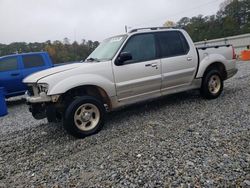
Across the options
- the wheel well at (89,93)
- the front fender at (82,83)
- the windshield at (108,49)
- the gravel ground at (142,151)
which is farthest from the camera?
the windshield at (108,49)

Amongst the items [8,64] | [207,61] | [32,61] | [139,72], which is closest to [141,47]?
[139,72]

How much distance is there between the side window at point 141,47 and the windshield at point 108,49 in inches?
8.1

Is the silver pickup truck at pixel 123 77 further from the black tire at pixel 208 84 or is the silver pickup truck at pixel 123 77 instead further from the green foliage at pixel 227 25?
the green foliage at pixel 227 25

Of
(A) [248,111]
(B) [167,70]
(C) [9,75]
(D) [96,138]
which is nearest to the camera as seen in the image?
(D) [96,138]

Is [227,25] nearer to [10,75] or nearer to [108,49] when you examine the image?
[10,75]

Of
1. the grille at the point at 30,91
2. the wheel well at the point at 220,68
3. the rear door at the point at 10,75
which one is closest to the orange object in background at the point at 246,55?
the wheel well at the point at 220,68

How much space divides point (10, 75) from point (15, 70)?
0.92ft

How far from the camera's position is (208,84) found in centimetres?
620

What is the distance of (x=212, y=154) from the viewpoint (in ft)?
10.7

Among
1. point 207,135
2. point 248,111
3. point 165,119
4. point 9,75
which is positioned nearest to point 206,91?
point 248,111

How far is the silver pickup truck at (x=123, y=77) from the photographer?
4340 millimetres

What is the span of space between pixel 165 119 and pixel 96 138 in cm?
159

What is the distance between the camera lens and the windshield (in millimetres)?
5043

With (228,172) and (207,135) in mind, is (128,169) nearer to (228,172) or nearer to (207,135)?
(228,172)
